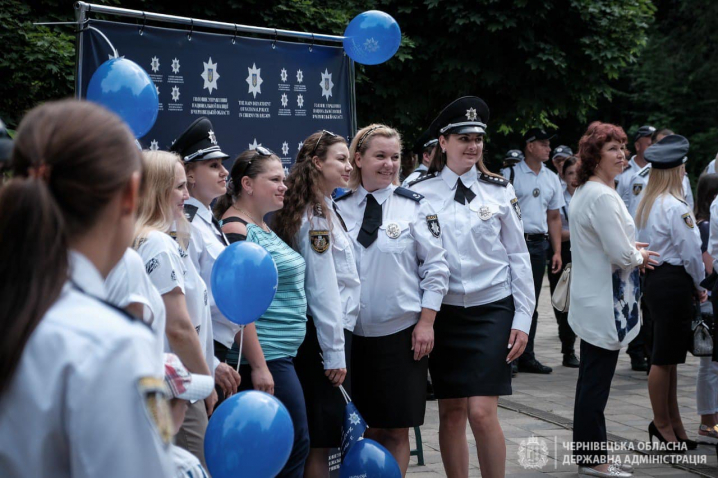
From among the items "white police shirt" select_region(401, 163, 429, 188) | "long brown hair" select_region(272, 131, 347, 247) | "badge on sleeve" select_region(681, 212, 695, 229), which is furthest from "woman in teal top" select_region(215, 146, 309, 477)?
"badge on sleeve" select_region(681, 212, 695, 229)

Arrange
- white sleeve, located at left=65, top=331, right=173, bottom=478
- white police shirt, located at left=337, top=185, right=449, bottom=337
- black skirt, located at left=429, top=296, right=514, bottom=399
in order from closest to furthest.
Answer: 1. white sleeve, located at left=65, top=331, right=173, bottom=478
2. white police shirt, located at left=337, top=185, right=449, bottom=337
3. black skirt, located at left=429, top=296, right=514, bottom=399

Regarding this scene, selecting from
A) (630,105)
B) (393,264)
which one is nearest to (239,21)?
(393,264)

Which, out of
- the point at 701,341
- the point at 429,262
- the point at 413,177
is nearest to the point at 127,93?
the point at 429,262

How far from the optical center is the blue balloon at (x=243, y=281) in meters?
3.44

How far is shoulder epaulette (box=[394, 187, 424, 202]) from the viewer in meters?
4.71

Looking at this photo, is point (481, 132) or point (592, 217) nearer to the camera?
point (481, 132)

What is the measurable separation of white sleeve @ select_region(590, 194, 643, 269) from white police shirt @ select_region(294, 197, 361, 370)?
1839mm

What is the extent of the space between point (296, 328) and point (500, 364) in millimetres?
1278

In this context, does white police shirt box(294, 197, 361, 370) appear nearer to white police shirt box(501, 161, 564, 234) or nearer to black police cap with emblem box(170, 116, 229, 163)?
black police cap with emblem box(170, 116, 229, 163)

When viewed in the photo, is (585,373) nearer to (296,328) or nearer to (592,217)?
(592,217)

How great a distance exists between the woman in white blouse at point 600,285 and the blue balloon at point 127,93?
277 cm

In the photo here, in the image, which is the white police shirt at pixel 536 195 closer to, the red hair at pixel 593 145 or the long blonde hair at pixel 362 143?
the red hair at pixel 593 145

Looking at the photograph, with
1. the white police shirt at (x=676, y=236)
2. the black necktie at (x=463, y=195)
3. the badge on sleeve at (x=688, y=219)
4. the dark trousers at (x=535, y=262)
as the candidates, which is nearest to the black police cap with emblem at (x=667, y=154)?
the white police shirt at (x=676, y=236)

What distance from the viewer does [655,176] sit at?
6.32m
